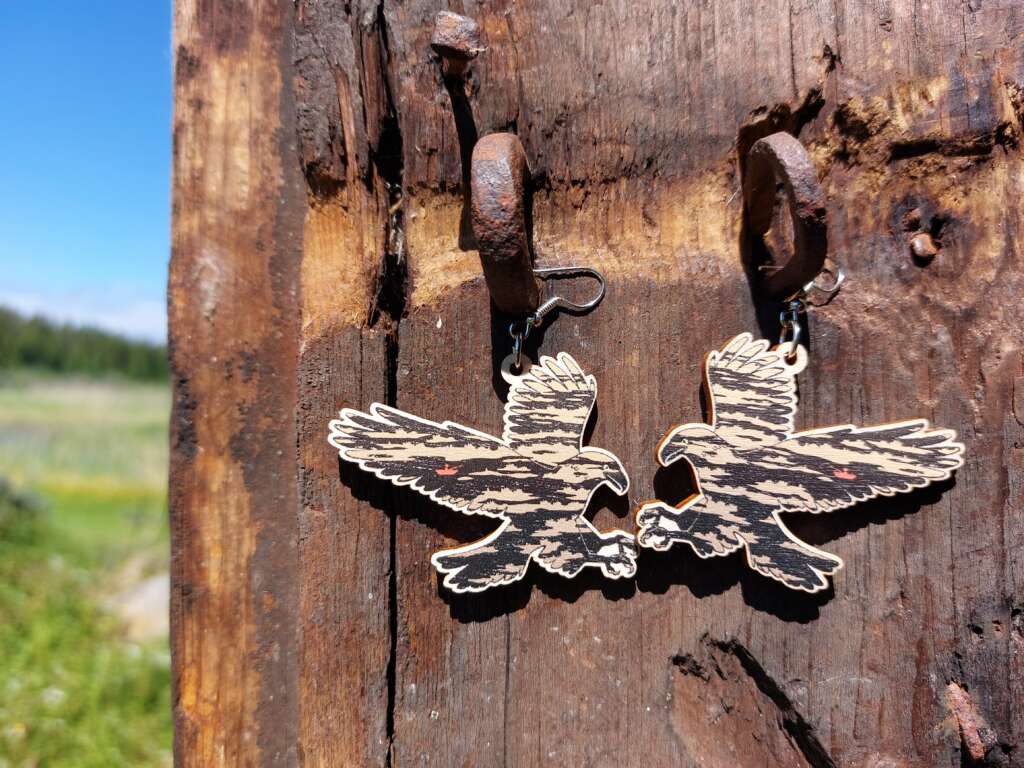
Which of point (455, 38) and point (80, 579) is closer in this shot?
point (455, 38)

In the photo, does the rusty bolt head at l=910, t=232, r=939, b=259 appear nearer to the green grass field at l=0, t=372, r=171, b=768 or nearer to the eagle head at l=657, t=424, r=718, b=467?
the eagle head at l=657, t=424, r=718, b=467

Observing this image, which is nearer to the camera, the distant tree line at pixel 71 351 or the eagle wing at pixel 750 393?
the eagle wing at pixel 750 393

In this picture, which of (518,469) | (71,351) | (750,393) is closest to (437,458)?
(518,469)

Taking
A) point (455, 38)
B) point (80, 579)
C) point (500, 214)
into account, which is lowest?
point (80, 579)

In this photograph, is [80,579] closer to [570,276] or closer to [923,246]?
[570,276]

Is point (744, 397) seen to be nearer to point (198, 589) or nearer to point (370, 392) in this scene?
point (370, 392)

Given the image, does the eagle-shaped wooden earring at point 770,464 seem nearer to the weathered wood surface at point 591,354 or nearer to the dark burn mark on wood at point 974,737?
the weathered wood surface at point 591,354

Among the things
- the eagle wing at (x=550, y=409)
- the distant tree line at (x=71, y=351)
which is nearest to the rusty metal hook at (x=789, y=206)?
the eagle wing at (x=550, y=409)
